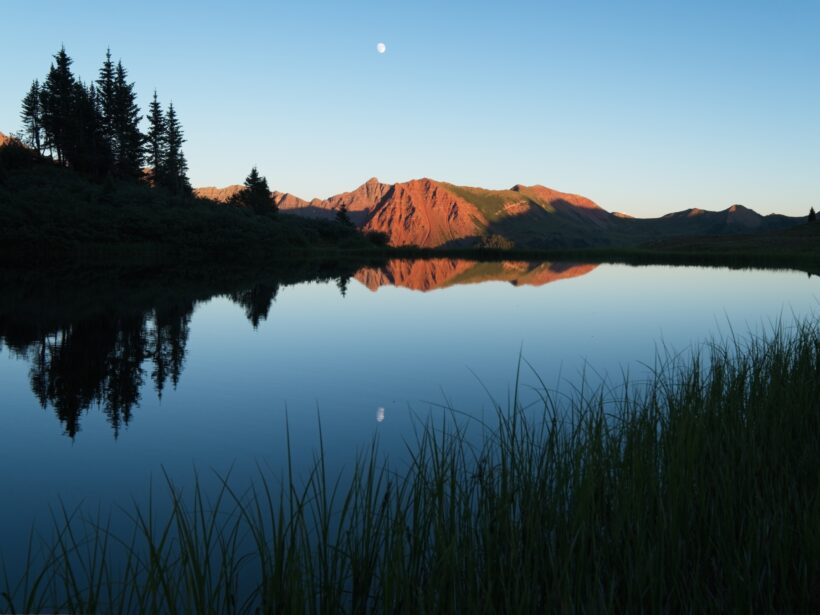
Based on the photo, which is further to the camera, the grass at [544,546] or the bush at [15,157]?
the bush at [15,157]

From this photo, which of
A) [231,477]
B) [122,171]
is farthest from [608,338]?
[122,171]

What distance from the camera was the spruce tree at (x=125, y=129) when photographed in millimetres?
77875

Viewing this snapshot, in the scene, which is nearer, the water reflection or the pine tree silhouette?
the water reflection

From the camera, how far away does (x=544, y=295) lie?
37.0 meters

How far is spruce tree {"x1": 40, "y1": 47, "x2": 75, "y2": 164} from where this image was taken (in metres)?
73.9

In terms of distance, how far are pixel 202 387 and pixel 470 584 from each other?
11850 millimetres

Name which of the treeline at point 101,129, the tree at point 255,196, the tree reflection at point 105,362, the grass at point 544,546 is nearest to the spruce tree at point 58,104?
the treeline at point 101,129

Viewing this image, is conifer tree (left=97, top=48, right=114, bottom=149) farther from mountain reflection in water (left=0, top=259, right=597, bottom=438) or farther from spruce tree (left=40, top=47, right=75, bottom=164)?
mountain reflection in water (left=0, top=259, right=597, bottom=438)

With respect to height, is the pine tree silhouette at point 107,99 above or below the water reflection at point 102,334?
above

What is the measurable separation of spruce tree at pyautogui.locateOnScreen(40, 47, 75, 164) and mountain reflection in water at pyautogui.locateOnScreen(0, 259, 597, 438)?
4790cm

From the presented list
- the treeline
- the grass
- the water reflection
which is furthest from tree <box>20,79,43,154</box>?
the grass

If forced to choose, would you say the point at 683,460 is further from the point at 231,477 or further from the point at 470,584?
the point at 231,477

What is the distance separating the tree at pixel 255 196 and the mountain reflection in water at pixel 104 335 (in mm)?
58380

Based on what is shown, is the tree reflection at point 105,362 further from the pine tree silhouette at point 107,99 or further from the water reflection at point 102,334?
the pine tree silhouette at point 107,99
